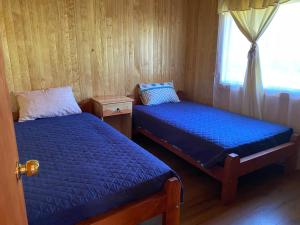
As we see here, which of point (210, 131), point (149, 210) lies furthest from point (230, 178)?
point (149, 210)

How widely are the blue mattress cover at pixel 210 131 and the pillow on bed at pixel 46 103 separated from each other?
90 centimetres

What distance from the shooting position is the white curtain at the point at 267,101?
8.27 ft

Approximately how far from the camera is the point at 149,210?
1.45 m

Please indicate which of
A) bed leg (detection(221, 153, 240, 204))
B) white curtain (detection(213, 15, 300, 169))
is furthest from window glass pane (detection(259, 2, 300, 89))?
bed leg (detection(221, 153, 240, 204))

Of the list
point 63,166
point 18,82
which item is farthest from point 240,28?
point 18,82

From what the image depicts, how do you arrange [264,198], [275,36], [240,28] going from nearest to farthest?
[264,198] → [275,36] → [240,28]

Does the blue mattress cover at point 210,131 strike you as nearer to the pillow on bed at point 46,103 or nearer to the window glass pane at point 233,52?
the window glass pane at point 233,52

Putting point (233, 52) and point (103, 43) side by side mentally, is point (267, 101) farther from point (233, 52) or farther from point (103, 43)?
point (103, 43)

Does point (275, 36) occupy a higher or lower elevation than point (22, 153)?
higher

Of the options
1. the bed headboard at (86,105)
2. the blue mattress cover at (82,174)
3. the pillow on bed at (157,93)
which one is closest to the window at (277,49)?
the pillow on bed at (157,93)

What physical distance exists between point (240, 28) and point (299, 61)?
2.58ft

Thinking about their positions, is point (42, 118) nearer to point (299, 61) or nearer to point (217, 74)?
point (217, 74)

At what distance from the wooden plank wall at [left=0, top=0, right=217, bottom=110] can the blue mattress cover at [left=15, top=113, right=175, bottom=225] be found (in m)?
0.94

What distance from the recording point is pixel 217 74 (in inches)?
129
